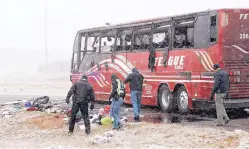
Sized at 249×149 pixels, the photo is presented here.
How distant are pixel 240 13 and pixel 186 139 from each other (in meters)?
6.11

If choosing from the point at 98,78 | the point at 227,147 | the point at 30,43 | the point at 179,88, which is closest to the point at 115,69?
the point at 98,78

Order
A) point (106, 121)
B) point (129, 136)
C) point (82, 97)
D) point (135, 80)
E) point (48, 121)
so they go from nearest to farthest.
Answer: point (129, 136) < point (82, 97) < point (106, 121) < point (135, 80) < point (48, 121)

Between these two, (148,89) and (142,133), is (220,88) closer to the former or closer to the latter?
(142,133)

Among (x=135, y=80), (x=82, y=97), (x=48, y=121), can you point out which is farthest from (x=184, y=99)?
(x=82, y=97)

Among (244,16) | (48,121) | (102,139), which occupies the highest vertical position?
(244,16)

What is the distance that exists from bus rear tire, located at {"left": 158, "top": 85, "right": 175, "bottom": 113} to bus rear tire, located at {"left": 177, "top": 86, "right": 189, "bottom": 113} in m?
0.37

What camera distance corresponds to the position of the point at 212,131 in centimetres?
1356

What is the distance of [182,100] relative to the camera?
18.9 meters

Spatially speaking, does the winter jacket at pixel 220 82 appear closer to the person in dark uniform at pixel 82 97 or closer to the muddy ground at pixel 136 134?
the muddy ground at pixel 136 134

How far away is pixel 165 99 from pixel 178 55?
2.09m

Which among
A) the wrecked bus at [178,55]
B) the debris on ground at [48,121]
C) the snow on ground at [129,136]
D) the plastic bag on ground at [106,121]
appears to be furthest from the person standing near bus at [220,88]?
the debris on ground at [48,121]

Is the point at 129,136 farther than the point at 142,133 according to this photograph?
No

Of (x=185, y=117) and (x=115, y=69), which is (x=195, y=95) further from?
(x=115, y=69)

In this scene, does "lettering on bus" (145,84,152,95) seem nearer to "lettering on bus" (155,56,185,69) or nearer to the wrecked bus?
the wrecked bus
